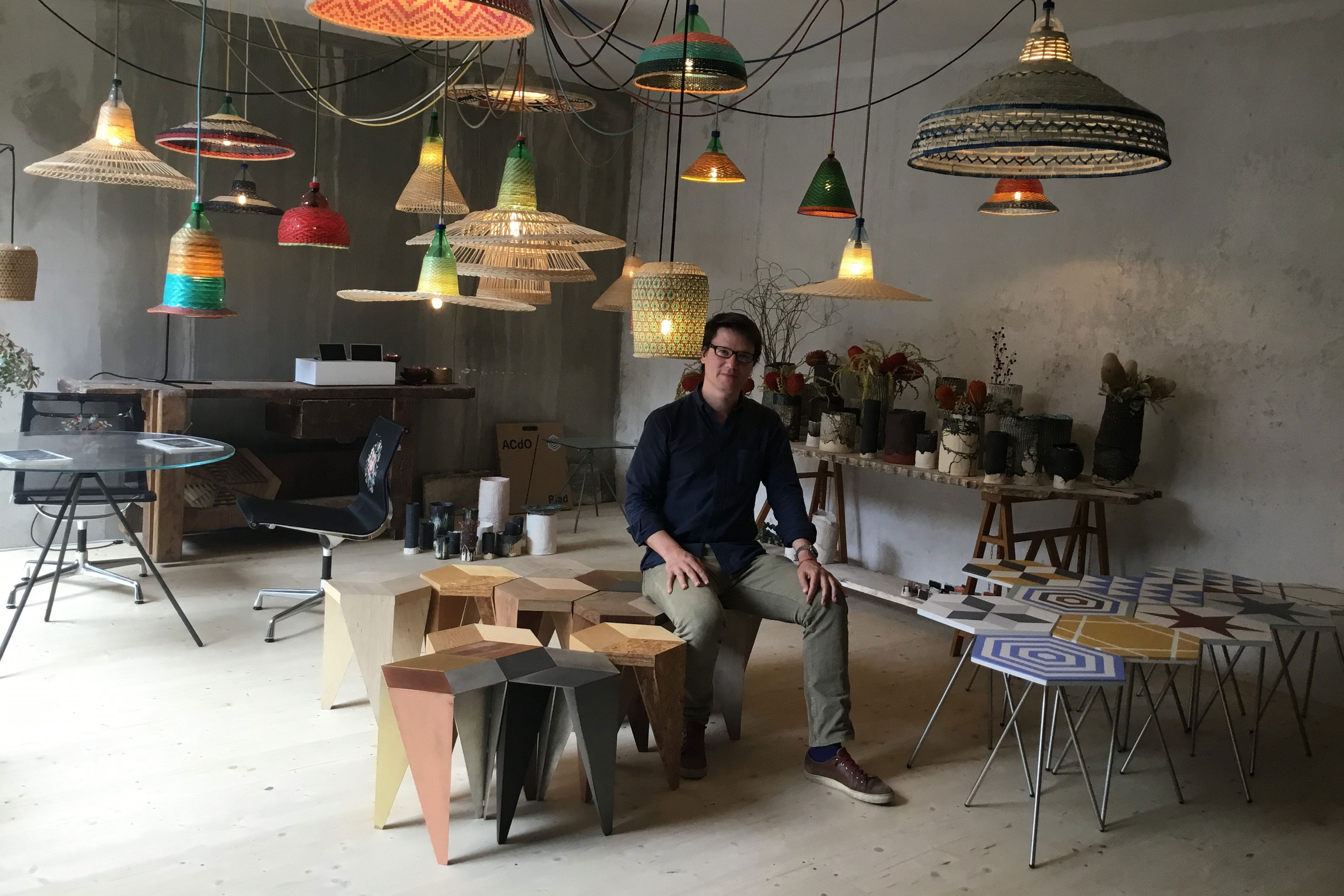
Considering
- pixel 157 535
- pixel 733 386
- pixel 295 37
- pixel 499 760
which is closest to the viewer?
pixel 499 760

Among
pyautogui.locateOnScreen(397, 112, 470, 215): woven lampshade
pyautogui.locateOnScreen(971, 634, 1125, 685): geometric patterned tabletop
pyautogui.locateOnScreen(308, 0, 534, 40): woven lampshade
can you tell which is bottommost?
pyautogui.locateOnScreen(971, 634, 1125, 685): geometric patterned tabletop

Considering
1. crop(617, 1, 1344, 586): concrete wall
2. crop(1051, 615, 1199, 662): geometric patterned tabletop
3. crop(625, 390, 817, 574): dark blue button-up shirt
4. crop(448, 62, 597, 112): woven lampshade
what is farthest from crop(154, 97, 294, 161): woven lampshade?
crop(1051, 615, 1199, 662): geometric patterned tabletop

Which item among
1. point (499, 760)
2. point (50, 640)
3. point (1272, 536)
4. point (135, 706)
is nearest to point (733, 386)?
point (499, 760)

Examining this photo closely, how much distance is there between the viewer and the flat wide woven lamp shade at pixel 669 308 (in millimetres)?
3238

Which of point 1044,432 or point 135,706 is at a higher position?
point 1044,432

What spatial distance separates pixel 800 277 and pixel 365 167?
2972mm

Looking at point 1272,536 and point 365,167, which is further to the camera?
point 365,167

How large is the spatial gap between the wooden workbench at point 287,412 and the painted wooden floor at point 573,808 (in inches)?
52.4

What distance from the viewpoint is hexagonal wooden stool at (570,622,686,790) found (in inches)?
126

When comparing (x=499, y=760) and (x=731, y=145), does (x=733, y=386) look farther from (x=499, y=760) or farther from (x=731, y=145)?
(x=731, y=145)

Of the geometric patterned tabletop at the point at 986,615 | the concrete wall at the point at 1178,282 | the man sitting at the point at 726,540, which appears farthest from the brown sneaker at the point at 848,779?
the concrete wall at the point at 1178,282

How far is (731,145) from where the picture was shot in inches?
292

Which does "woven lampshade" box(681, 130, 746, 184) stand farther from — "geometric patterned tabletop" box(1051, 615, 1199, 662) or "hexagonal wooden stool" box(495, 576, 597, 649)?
"geometric patterned tabletop" box(1051, 615, 1199, 662)

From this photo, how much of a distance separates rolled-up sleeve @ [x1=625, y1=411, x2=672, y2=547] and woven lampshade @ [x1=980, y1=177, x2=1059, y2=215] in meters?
2.02
